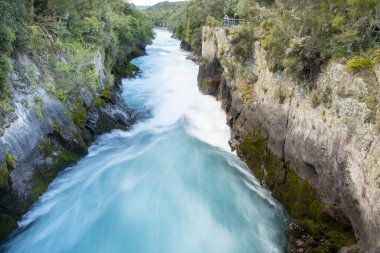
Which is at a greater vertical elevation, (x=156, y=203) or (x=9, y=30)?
(x=9, y=30)

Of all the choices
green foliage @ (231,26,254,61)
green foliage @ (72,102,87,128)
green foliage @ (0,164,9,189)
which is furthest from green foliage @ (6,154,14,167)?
green foliage @ (231,26,254,61)

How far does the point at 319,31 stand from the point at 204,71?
54.0 ft

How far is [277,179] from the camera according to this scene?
38.0ft

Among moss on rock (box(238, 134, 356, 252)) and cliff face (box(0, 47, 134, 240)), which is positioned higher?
cliff face (box(0, 47, 134, 240))

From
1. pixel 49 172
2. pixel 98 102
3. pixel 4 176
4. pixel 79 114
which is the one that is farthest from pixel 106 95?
pixel 4 176

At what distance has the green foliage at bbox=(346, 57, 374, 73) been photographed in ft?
26.5

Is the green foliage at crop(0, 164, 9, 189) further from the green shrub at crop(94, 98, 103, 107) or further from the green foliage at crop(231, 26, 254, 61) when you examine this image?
the green foliage at crop(231, 26, 254, 61)

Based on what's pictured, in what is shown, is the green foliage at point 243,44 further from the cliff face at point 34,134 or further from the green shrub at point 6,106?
the green shrub at point 6,106

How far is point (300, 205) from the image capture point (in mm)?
10078

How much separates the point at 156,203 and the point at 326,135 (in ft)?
20.5

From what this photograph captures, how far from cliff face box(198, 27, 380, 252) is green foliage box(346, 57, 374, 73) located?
0.63 feet

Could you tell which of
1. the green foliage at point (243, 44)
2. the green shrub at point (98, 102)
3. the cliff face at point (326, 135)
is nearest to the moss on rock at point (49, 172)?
the green shrub at point (98, 102)

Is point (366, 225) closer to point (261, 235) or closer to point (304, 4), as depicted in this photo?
point (261, 235)

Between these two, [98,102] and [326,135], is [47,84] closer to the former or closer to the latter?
[98,102]
